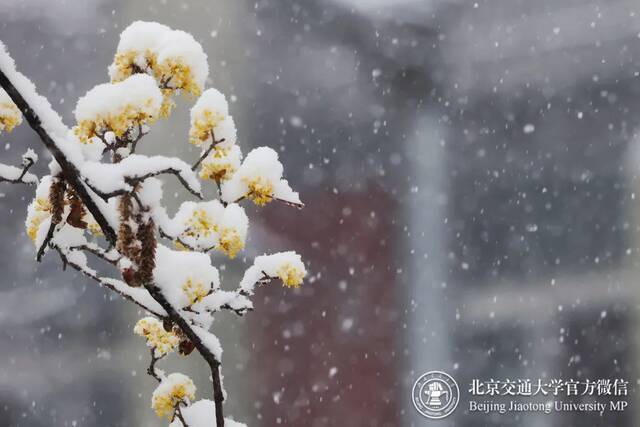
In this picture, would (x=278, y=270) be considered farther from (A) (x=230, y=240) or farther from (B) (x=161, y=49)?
(B) (x=161, y=49)

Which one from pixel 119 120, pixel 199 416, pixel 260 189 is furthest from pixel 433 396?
pixel 119 120

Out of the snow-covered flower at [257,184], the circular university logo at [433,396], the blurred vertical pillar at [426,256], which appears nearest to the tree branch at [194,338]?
the snow-covered flower at [257,184]

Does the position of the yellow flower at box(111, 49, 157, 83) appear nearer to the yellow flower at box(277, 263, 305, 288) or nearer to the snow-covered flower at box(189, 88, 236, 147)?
the snow-covered flower at box(189, 88, 236, 147)

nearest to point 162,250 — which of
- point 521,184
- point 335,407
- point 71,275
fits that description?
point 335,407

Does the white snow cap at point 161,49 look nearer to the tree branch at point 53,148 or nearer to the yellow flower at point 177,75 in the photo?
the yellow flower at point 177,75

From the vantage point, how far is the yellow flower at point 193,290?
0.52 m

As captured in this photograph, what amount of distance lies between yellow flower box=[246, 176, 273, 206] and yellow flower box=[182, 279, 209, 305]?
9 centimetres

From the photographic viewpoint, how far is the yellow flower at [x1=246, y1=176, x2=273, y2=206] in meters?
0.58

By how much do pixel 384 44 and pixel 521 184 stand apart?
4.17 ft

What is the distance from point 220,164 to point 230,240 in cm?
7

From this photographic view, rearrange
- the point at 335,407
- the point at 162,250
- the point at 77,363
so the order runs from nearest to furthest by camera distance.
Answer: the point at 162,250
the point at 335,407
the point at 77,363

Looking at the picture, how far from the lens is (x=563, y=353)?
160 inches

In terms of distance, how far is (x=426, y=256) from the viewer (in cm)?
403

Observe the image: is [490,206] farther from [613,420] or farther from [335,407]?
[335,407]
